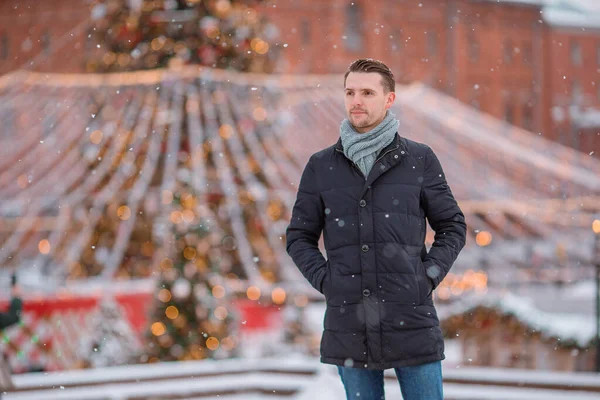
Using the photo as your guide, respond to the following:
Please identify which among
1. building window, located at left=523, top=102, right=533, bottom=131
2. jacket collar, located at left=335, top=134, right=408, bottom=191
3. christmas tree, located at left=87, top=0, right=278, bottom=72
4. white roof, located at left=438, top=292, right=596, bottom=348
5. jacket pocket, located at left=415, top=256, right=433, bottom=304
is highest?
christmas tree, located at left=87, top=0, right=278, bottom=72

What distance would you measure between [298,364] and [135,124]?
230 centimetres

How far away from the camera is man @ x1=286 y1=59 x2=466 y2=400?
187 centimetres

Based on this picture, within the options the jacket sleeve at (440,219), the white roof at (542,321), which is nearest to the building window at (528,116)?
the white roof at (542,321)

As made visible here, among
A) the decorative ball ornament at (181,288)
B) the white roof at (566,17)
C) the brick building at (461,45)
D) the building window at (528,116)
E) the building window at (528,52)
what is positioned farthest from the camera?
the building window at (528,116)

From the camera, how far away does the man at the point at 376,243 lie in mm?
1870

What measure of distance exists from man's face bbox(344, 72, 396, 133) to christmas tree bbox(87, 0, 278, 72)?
3911mm

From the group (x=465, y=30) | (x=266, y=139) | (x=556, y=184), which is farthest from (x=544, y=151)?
(x=465, y=30)

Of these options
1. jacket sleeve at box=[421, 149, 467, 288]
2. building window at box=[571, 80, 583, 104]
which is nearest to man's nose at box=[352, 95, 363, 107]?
jacket sleeve at box=[421, 149, 467, 288]

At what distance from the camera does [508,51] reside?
33000mm

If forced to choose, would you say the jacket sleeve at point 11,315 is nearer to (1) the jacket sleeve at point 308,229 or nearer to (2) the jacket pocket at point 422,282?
(1) the jacket sleeve at point 308,229

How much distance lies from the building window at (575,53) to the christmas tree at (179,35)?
30885 mm

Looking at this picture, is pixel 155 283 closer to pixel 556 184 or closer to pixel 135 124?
pixel 135 124

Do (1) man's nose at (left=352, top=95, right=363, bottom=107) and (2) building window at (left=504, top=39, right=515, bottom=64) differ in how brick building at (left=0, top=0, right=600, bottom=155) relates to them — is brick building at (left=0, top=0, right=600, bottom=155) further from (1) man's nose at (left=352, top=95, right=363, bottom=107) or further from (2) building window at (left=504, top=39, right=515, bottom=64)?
(1) man's nose at (left=352, top=95, right=363, bottom=107)

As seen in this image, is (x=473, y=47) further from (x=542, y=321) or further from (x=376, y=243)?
(x=376, y=243)
